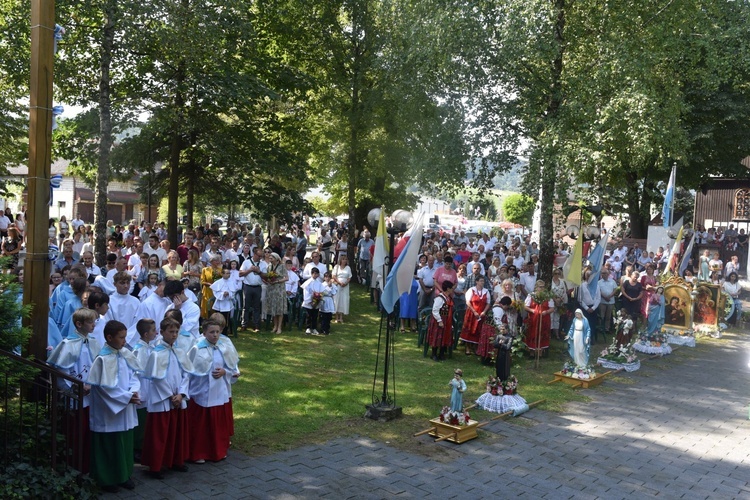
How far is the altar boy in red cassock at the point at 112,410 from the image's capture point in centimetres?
635

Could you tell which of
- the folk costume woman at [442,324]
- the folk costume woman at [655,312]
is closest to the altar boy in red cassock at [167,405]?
the folk costume woman at [442,324]

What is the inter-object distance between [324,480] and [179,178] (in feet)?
55.8

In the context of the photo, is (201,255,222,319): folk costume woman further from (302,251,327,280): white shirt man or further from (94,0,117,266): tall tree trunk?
(94,0,117,266): tall tree trunk

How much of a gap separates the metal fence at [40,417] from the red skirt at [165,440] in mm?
675

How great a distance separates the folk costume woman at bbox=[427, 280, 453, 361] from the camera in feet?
42.5

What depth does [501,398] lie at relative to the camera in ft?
32.7

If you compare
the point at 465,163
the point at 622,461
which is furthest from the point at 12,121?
the point at 622,461

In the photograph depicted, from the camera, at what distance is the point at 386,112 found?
21.4 m

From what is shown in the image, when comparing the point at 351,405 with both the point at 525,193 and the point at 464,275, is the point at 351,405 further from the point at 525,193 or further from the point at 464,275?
the point at 525,193

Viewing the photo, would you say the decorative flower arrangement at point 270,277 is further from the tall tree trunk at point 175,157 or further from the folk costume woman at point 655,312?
the folk costume woman at point 655,312

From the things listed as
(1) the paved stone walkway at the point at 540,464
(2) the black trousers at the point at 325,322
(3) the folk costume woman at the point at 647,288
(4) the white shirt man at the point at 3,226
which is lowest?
(1) the paved stone walkway at the point at 540,464

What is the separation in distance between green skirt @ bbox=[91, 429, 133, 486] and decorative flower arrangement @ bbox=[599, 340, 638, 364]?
9.96 metres

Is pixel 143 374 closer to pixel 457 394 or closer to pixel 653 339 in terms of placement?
pixel 457 394

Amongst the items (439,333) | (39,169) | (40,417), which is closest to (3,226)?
(439,333)
